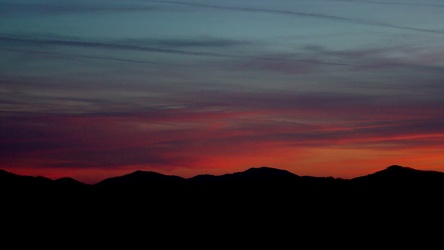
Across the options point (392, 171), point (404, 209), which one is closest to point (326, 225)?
point (404, 209)

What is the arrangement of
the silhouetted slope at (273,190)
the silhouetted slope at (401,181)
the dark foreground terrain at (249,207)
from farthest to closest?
1. the silhouetted slope at (401,181)
2. the silhouetted slope at (273,190)
3. the dark foreground terrain at (249,207)

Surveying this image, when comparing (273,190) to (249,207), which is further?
(273,190)

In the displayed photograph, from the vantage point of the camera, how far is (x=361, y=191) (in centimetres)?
5569

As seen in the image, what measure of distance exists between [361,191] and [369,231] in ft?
29.5

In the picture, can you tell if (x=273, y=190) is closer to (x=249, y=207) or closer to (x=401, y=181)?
(x=249, y=207)

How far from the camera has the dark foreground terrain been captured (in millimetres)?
48281

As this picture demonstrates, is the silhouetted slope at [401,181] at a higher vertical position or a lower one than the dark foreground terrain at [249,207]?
higher

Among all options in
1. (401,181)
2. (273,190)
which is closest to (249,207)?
(273,190)

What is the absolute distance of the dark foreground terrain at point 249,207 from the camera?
48281 millimetres

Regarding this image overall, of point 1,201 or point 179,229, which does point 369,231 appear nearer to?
point 179,229

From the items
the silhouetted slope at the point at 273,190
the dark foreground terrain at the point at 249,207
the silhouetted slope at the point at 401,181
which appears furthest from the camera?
the silhouetted slope at the point at 401,181

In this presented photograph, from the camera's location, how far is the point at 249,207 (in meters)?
52.7

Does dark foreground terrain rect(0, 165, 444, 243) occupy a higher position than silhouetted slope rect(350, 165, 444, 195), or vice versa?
silhouetted slope rect(350, 165, 444, 195)

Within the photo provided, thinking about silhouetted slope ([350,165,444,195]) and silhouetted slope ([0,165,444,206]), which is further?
silhouetted slope ([350,165,444,195])
